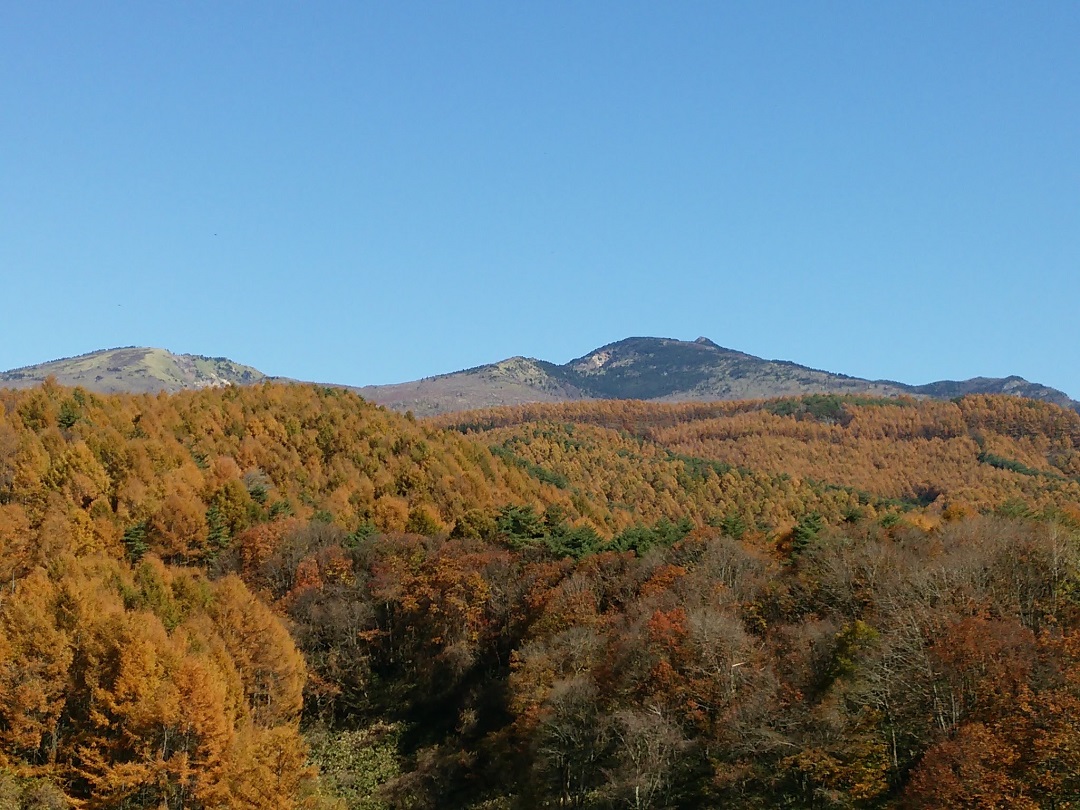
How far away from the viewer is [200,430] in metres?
148

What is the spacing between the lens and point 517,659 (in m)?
69.9

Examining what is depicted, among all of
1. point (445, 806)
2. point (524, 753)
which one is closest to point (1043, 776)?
point (524, 753)

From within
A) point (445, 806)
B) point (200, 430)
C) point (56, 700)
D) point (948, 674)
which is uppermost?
point (200, 430)

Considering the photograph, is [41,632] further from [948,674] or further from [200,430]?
[200,430]

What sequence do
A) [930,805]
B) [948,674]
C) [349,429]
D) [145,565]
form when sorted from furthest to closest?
[349,429], [145,565], [948,674], [930,805]

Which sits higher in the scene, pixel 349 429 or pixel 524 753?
pixel 349 429

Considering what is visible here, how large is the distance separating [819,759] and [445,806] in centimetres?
3055

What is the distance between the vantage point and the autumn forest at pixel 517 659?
44.3 m

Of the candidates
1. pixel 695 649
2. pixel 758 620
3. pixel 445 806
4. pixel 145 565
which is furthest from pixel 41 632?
pixel 758 620

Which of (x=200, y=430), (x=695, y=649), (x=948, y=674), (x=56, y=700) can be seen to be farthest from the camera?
(x=200, y=430)

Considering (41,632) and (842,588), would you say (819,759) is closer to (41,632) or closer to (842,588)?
(842,588)

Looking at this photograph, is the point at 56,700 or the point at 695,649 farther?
the point at 56,700

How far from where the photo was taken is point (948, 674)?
4284cm

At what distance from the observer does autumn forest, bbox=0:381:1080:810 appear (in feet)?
145
